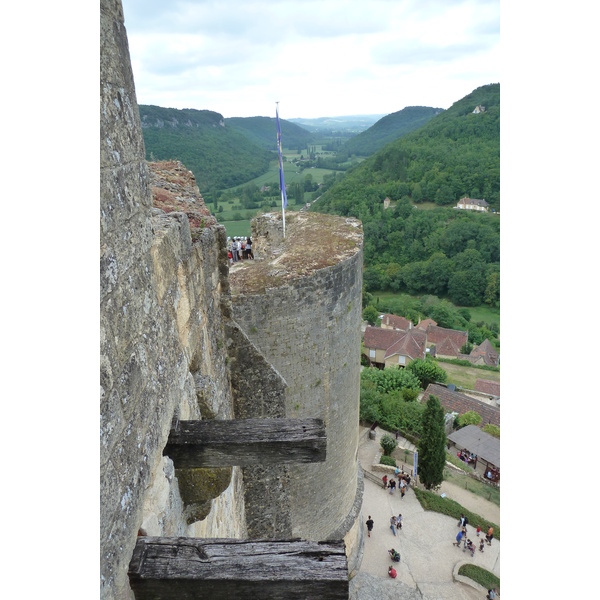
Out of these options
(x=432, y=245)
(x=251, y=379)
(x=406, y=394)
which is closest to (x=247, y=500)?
(x=251, y=379)

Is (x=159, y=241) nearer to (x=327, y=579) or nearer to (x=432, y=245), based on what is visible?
(x=327, y=579)

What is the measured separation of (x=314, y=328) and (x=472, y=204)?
187 ft

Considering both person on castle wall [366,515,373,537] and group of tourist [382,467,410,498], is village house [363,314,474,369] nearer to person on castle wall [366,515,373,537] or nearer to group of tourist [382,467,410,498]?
group of tourist [382,467,410,498]

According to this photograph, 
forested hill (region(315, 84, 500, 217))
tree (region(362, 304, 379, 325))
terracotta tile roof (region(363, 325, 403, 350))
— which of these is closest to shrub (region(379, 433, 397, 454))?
terracotta tile roof (region(363, 325, 403, 350))

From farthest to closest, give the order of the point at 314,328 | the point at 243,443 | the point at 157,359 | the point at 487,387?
1. the point at 487,387
2. the point at 314,328
3. the point at 243,443
4. the point at 157,359

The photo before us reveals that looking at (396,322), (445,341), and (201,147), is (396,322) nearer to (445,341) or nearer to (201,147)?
(445,341)

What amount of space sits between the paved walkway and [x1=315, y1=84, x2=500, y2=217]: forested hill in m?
42.0

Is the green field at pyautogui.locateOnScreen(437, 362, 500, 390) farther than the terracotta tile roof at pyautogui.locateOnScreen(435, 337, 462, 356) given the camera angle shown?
No

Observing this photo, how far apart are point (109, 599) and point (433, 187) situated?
64.0 metres

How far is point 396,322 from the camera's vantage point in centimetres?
4116

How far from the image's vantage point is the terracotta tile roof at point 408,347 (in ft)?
110

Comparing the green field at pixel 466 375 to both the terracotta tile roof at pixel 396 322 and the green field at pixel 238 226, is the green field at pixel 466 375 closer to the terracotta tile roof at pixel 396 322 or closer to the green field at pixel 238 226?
the terracotta tile roof at pixel 396 322

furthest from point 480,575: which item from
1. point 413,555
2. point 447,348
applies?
point 447,348

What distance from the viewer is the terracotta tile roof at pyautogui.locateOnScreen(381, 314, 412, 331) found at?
4062 cm
